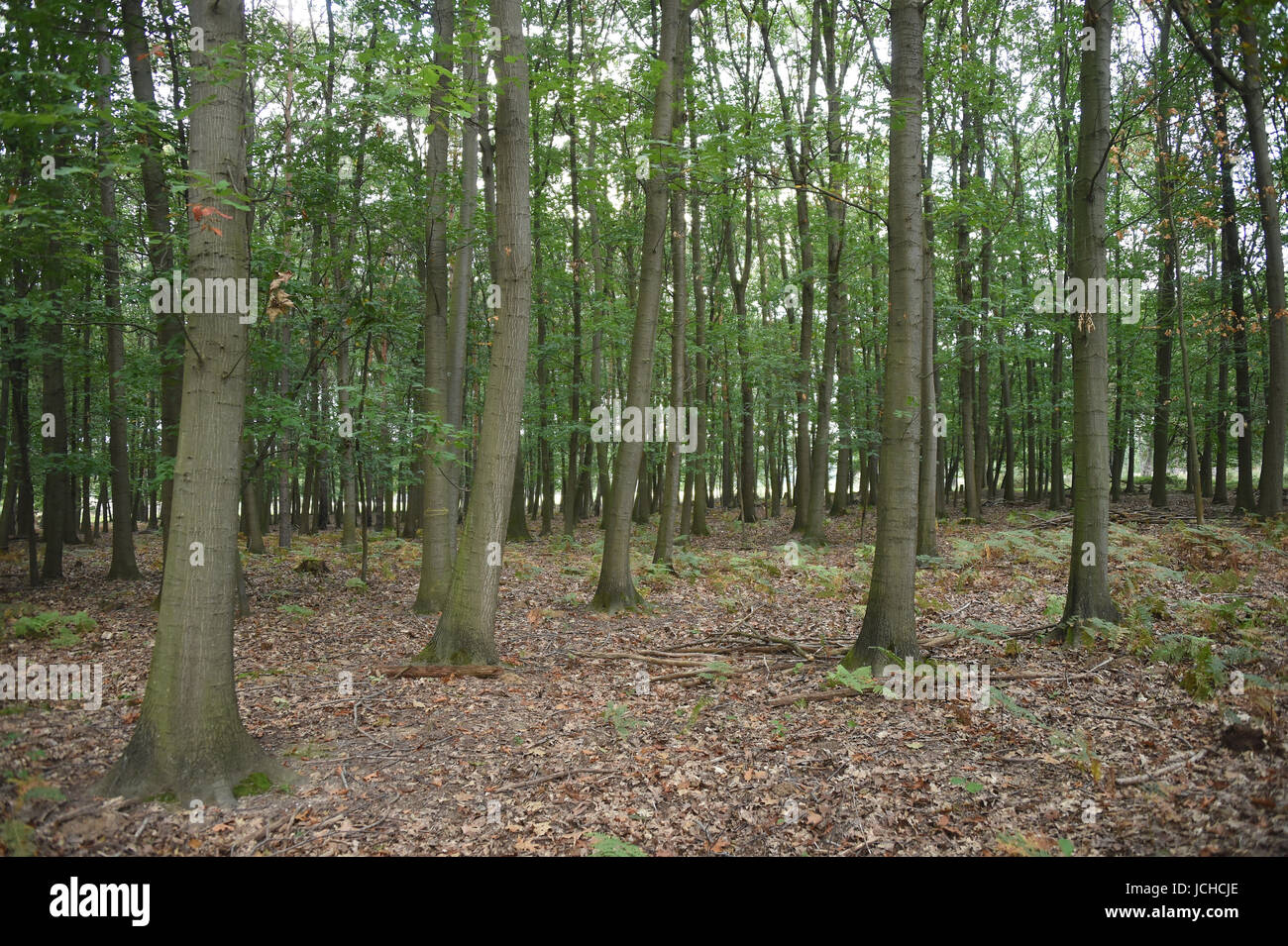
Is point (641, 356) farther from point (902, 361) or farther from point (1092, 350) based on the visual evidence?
point (1092, 350)

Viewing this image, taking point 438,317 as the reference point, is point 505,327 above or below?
below

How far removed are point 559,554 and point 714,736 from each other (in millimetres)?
12816

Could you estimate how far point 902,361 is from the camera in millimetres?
6762

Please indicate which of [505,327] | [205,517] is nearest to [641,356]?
[505,327]

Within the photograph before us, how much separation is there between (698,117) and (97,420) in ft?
71.2

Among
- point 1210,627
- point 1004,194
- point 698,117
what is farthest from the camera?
point 1004,194

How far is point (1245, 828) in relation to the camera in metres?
3.69

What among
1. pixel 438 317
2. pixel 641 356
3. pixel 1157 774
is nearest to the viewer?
pixel 1157 774

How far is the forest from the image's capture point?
14.9 feet

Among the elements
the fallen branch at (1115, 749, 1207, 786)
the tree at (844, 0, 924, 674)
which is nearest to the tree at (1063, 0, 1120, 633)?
the tree at (844, 0, 924, 674)

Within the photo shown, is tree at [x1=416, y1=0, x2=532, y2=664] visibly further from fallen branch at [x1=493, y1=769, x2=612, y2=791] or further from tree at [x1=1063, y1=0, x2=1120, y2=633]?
tree at [x1=1063, y1=0, x2=1120, y2=633]

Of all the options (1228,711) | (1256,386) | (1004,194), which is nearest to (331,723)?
(1228,711)

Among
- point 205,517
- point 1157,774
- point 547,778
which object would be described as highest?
point 205,517
